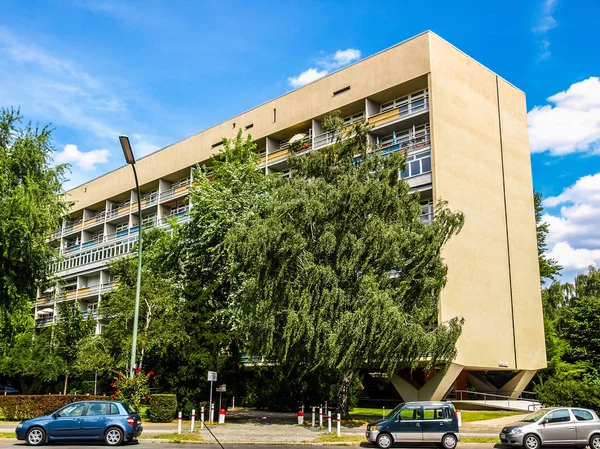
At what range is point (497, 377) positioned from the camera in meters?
43.5

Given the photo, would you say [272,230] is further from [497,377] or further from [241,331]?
[497,377]

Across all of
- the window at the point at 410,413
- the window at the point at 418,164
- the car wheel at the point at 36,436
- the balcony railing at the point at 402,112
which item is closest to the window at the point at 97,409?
the car wheel at the point at 36,436

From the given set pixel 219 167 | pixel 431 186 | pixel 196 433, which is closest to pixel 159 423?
pixel 196 433

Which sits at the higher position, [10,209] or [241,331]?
[10,209]

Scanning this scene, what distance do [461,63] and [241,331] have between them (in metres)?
22.9

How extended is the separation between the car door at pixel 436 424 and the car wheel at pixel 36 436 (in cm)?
1186

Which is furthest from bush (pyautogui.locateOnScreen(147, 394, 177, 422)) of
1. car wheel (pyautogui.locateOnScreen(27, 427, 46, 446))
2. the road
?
car wheel (pyautogui.locateOnScreen(27, 427, 46, 446))

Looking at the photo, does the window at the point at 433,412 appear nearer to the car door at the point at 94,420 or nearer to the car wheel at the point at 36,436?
the car door at the point at 94,420

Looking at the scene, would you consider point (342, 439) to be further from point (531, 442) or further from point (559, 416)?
point (559, 416)

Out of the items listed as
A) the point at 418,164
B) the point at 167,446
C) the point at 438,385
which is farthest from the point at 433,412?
the point at 418,164

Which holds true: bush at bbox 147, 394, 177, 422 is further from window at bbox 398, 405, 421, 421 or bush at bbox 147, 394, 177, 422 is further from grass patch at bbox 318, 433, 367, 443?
window at bbox 398, 405, 421, 421

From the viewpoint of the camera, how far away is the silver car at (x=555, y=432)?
63.4 feet

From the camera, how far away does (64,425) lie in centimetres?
1855

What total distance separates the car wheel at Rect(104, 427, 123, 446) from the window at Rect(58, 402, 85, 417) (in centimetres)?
108
